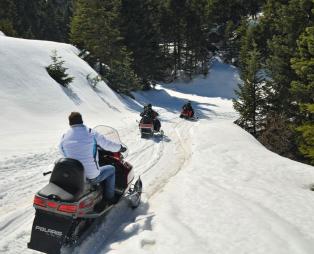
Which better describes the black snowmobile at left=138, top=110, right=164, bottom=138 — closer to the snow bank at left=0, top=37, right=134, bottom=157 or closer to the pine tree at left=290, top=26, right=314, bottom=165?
the snow bank at left=0, top=37, right=134, bottom=157

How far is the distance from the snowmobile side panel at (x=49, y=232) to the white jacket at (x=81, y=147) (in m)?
1.01

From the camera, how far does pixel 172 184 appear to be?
32.9 ft

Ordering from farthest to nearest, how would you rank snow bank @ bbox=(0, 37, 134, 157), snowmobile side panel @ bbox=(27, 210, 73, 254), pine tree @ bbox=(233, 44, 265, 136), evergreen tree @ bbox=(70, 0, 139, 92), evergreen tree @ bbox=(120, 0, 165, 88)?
evergreen tree @ bbox=(120, 0, 165, 88), evergreen tree @ bbox=(70, 0, 139, 92), pine tree @ bbox=(233, 44, 265, 136), snow bank @ bbox=(0, 37, 134, 157), snowmobile side panel @ bbox=(27, 210, 73, 254)

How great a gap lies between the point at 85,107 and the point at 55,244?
17731 mm

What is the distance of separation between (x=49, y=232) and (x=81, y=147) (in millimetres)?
1455

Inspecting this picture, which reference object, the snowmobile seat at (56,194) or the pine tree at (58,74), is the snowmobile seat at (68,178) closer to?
the snowmobile seat at (56,194)

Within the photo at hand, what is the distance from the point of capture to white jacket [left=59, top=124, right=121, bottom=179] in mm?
6680

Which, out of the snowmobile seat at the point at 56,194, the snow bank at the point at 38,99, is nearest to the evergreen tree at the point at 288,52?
the snow bank at the point at 38,99

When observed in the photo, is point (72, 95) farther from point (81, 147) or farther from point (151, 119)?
point (81, 147)

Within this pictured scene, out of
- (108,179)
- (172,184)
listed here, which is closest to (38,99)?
(172,184)

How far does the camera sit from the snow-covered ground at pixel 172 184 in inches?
259

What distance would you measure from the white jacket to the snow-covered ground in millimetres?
1166

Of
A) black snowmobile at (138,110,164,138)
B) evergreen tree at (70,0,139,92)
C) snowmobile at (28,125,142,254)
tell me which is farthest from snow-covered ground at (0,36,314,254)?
evergreen tree at (70,0,139,92)

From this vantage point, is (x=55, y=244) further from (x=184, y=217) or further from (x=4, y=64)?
(x=4, y=64)
